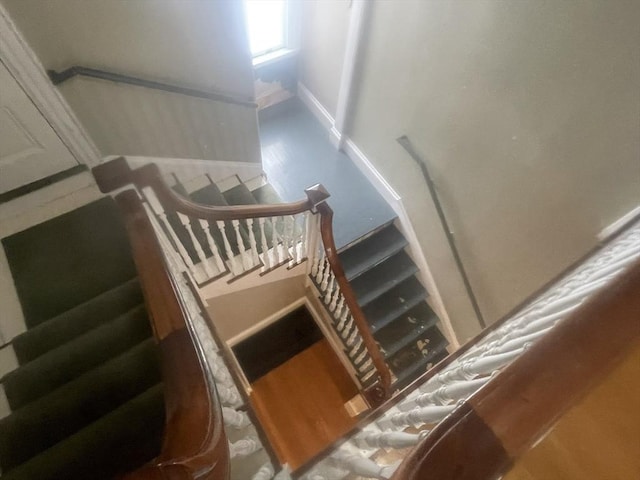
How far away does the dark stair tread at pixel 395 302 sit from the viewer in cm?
399

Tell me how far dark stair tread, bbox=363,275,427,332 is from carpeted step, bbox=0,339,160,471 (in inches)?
93.6

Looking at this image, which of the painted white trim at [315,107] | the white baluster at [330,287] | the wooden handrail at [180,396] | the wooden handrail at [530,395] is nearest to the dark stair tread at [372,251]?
the white baluster at [330,287]

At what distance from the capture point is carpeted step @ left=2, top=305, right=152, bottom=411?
2.05m

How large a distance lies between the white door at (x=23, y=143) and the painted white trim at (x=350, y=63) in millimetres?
2247

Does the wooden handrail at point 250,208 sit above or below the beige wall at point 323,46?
below

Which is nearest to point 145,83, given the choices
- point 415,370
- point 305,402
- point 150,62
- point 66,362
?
point 150,62

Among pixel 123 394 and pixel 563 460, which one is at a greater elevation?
pixel 123 394

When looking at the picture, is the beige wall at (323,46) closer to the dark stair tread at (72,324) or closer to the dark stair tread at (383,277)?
the dark stair tread at (383,277)

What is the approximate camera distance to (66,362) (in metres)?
2.07

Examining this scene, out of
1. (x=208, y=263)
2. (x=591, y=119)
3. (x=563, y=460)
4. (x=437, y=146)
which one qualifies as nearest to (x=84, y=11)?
(x=208, y=263)

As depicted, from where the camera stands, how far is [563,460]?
2.80 feet

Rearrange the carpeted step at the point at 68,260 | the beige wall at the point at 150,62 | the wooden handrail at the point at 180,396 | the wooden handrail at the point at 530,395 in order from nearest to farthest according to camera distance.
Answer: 1. the wooden handrail at the point at 530,395
2. the wooden handrail at the point at 180,396
3. the beige wall at the point at 150,62
4. the carpeted step at the point at 68,260

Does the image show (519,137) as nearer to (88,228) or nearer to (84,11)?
(84,11)

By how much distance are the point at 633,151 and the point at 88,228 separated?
3.10 metres
